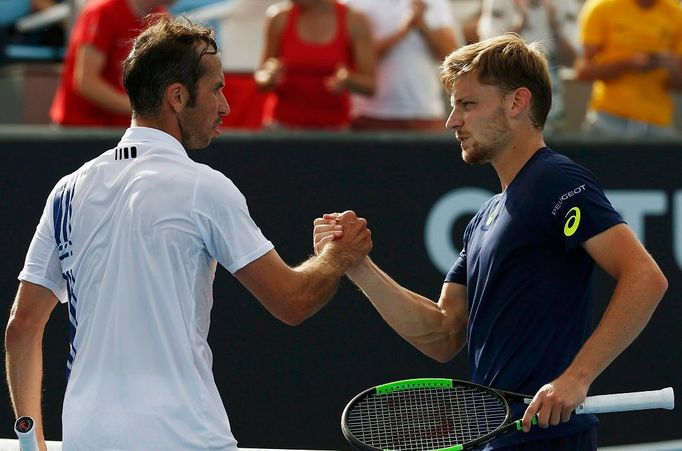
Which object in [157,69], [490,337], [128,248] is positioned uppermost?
[157,69]

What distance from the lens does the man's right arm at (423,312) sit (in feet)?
14.4

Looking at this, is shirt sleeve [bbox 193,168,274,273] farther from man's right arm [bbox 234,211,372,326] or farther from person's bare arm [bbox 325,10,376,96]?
person's bare arm [bbox 325,10,376,96]

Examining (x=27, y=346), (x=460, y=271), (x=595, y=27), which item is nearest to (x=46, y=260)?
(x=27, y=346)

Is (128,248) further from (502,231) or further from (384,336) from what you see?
(384,336)

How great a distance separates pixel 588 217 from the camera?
3.78 meters

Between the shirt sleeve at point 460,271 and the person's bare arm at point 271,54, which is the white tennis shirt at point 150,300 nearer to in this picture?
the shirt sleeve at point 460,271

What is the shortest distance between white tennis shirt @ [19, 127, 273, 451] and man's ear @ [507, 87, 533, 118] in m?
0.91

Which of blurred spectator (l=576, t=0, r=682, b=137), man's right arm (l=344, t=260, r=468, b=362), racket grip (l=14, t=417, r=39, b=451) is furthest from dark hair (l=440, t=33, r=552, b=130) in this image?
blurred spectator (l=576, t=0, r=682, b=137)

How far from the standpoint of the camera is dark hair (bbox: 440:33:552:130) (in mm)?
4055

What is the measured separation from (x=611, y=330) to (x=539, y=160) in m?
0.59

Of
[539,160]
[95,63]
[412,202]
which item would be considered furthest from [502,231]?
[95,63]

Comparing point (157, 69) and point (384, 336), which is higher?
point (157, 69)

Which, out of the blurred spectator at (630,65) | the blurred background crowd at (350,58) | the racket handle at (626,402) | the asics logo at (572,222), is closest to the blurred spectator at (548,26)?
the blurred background crowd at (350,58)

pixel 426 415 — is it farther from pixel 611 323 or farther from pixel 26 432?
pixel 26 432
